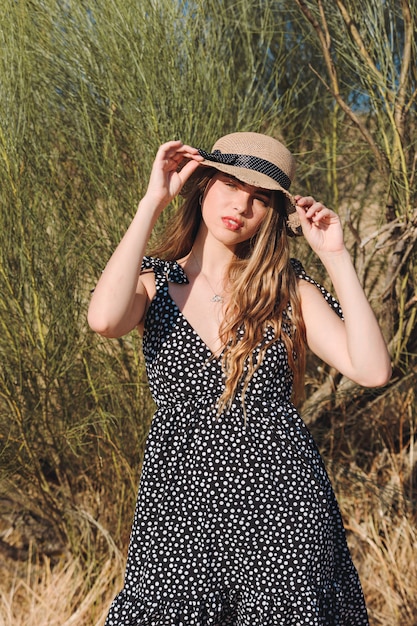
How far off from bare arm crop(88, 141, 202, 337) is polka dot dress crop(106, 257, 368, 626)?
0.59ft

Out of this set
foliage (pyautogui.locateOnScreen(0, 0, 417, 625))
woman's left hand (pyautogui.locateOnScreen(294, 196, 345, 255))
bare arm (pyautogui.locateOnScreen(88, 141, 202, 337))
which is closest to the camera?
bare arm (pyautogui.locateOnScreen(88, 141, 202, 337))

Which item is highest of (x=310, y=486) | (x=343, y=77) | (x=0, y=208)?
(x=343, y=77)

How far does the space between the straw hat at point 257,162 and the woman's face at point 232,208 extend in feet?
0.14

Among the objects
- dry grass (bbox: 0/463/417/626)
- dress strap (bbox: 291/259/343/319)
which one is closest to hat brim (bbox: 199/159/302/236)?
dress strap (bbox: 291/259/343/319)

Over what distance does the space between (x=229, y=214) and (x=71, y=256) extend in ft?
4.20

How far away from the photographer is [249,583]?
179 cm

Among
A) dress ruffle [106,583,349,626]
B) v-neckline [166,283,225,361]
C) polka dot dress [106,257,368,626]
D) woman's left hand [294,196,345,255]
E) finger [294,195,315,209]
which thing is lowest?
dress ruffle [106,583,349,626]

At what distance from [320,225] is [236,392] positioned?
455 mm

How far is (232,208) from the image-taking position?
192 centimetres

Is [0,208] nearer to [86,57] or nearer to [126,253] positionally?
[86,57]

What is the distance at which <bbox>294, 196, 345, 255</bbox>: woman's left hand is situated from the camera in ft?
6.04

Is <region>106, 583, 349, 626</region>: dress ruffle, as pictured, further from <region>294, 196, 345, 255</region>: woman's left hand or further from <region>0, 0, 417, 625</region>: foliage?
<region>0, 0, 417, 625</region>: foliage

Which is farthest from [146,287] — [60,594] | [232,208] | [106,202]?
[60,594]

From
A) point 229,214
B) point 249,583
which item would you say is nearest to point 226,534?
point 249,583
